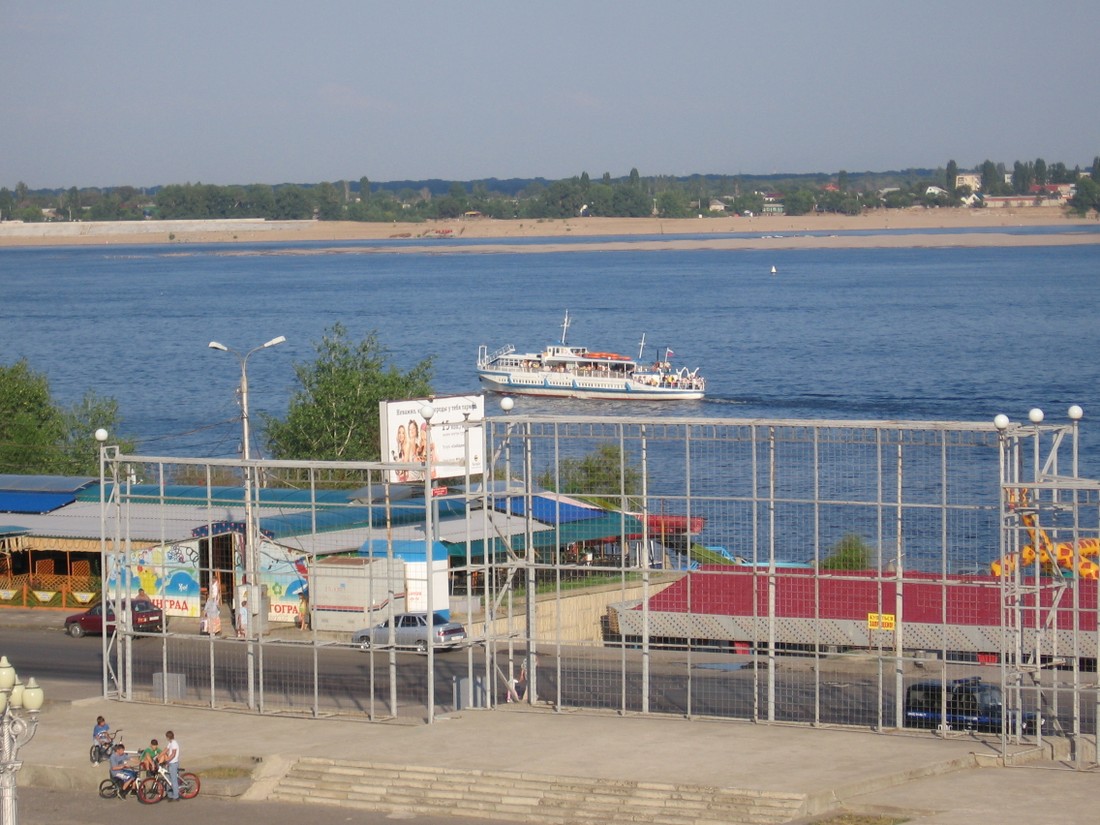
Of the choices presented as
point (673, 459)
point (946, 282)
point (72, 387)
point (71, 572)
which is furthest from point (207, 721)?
point (946, 282)

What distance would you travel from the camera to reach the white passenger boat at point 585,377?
3221 inches

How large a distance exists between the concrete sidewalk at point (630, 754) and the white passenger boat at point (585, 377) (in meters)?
58.6

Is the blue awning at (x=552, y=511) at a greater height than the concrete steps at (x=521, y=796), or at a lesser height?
greater

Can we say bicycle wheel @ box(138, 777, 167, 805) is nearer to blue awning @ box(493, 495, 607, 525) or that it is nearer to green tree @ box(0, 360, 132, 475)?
blue awning @ box(493, 495, 607, 525)

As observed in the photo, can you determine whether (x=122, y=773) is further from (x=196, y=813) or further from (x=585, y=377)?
(x=585, y=377)

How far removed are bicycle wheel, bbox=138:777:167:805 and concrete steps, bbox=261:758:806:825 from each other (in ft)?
5.06

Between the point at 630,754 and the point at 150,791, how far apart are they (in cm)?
639

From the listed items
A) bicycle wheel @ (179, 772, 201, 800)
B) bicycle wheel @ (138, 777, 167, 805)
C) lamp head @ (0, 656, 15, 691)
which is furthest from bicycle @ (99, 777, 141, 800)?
lamp head @ (0, 656, 15, 691)

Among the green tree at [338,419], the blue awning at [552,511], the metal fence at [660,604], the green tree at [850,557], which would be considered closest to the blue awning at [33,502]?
the metal fence at [660,604]

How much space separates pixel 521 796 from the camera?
63.0ft

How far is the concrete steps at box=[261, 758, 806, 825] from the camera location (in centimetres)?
1827

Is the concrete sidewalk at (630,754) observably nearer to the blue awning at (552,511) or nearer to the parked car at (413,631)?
the blue awning at (552,511)

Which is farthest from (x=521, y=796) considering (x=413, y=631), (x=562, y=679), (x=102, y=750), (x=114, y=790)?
(x=413, y=631)

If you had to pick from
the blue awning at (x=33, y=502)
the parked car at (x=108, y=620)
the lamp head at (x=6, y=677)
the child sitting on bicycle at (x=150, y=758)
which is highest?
the lamp head at (x=6, y=677)
